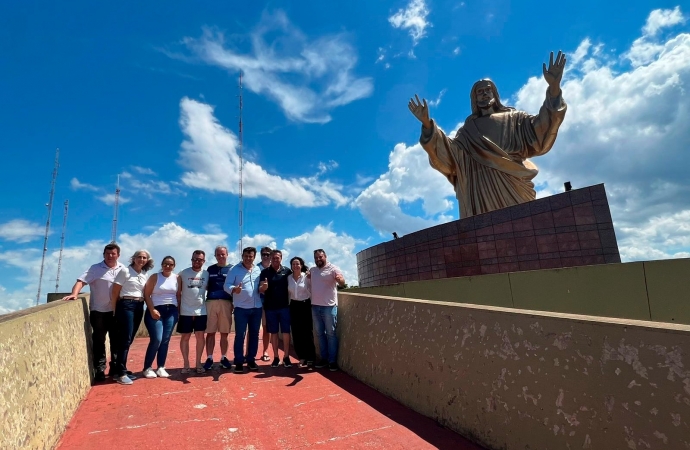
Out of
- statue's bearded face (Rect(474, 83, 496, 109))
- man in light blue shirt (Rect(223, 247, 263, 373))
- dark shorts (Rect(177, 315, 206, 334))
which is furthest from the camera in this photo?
statue's bearded face (Rect(474, 83, 496, 109))

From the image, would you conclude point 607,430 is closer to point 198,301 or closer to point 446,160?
point 198,301

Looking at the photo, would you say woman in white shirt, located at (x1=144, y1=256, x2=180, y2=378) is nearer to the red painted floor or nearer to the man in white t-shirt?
the man in white t-shirt

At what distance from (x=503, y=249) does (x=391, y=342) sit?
275 inches

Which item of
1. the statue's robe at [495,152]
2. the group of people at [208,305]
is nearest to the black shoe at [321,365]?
the group of people at [208,305]

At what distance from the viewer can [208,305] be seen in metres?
5.21

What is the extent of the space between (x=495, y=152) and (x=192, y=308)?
11.3m

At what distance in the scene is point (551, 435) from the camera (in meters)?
2.09

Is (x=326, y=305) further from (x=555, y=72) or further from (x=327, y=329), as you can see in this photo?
(x=555, y=72)

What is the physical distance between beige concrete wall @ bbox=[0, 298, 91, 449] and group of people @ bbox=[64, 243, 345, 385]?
718 mm

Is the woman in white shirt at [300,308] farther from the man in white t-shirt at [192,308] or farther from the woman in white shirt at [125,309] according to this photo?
the woman in white shirt at [125,309]

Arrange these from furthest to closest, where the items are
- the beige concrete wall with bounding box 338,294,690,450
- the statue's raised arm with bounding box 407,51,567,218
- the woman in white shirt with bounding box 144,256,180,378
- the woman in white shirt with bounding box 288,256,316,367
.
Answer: the statue's raised arm with bounding box 407,51,567,218 < the woman in white shirt with bounding box 288,256,316,367 < the woman in white shirt with bounding box 144,256,180,378 < the beige concrete wall with bounding box 338,294,690,450

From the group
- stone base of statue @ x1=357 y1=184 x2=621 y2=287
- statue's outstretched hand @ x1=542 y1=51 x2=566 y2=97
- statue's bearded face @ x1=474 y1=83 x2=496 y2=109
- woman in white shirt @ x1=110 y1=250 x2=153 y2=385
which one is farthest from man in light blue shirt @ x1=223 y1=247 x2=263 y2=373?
statue's bearded face @ x1=474 y1=83 x2=496 y2=109

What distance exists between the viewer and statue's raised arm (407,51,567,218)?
12.5m

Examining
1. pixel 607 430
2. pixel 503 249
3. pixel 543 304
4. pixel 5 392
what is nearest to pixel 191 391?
pixel 5 392
